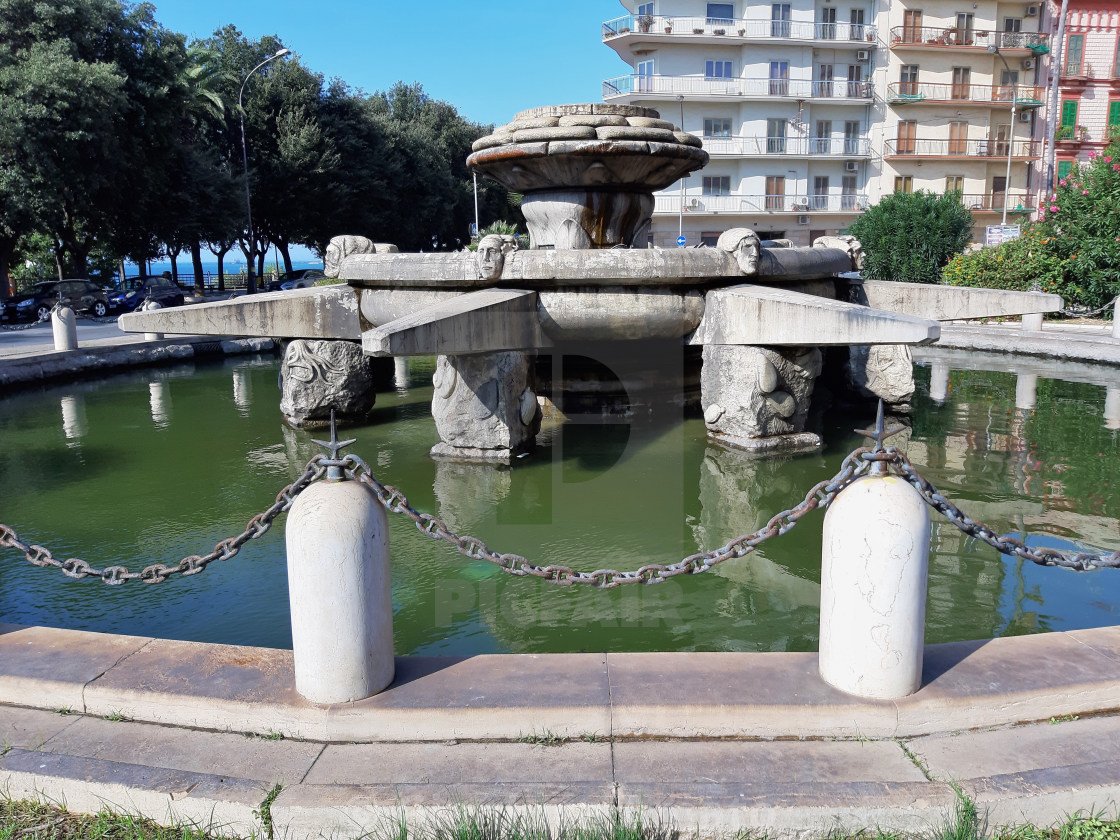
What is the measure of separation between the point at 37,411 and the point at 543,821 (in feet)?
30.2

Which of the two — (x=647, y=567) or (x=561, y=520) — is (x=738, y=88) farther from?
(x=647, y=567)

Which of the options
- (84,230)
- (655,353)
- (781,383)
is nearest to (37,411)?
(655,353)

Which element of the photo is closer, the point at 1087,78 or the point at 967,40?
the point at 1087,78

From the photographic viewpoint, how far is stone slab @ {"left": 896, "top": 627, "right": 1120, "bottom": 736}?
8.43ft

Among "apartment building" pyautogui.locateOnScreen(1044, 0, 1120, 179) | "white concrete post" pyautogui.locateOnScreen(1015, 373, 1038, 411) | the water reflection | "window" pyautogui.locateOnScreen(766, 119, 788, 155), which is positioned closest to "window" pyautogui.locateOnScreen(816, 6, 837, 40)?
"window" pyautogui.locateOnScreen(766, 119, 788, 155)

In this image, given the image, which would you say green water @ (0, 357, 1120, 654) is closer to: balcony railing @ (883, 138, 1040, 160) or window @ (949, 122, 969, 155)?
balcony railing @ (883, 138, 1040, 160)

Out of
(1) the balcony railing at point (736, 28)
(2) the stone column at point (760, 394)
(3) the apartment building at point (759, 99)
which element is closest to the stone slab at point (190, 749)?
(2) the stone column at point (760, 394)

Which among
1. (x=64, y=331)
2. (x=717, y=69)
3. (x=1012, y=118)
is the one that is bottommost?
(x=64, y=331)

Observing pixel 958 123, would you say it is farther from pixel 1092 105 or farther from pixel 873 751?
pixel 873 751

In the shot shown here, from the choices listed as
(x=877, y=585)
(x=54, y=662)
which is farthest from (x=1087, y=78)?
(x=54, y=662)

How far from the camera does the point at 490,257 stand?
6238mm

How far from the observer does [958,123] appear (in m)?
40.3

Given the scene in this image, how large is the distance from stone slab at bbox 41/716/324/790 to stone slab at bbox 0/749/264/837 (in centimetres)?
4

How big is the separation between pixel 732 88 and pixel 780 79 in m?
2.25
